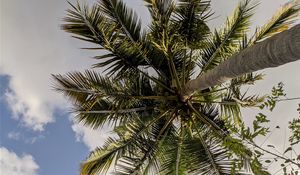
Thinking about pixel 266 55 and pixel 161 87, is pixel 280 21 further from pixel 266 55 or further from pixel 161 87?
pixel 266 55

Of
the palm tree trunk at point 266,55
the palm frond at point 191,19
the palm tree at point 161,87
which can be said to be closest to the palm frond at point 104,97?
the palm tree at point 161,87

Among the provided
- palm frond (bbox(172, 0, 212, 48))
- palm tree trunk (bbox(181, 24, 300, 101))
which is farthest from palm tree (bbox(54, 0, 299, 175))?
palm tree trunk (bbox(181, 24, 300, 101))

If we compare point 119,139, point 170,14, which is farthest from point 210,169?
point 170,14

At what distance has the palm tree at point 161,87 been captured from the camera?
380 inches

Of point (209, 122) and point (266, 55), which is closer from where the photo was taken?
point (266, 55)

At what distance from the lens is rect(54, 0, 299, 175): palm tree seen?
9641 mm

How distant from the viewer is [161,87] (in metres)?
10.4

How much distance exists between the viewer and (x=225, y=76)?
5957 mm

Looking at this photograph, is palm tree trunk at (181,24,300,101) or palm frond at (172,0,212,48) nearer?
palm tree trunk at (181,24,300,101)

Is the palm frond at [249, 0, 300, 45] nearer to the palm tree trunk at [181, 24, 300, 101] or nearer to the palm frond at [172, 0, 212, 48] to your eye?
the palm frond at [172, 0, 212, 48]

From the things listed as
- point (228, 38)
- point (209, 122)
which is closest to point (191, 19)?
point (228, 38)

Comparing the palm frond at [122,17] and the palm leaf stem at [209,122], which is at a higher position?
the palm frond at [122,17]

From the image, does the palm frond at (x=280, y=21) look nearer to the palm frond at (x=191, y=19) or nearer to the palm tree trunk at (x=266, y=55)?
the palm frond at (x=191, y=19)

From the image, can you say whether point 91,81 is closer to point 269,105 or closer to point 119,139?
point 119,139
